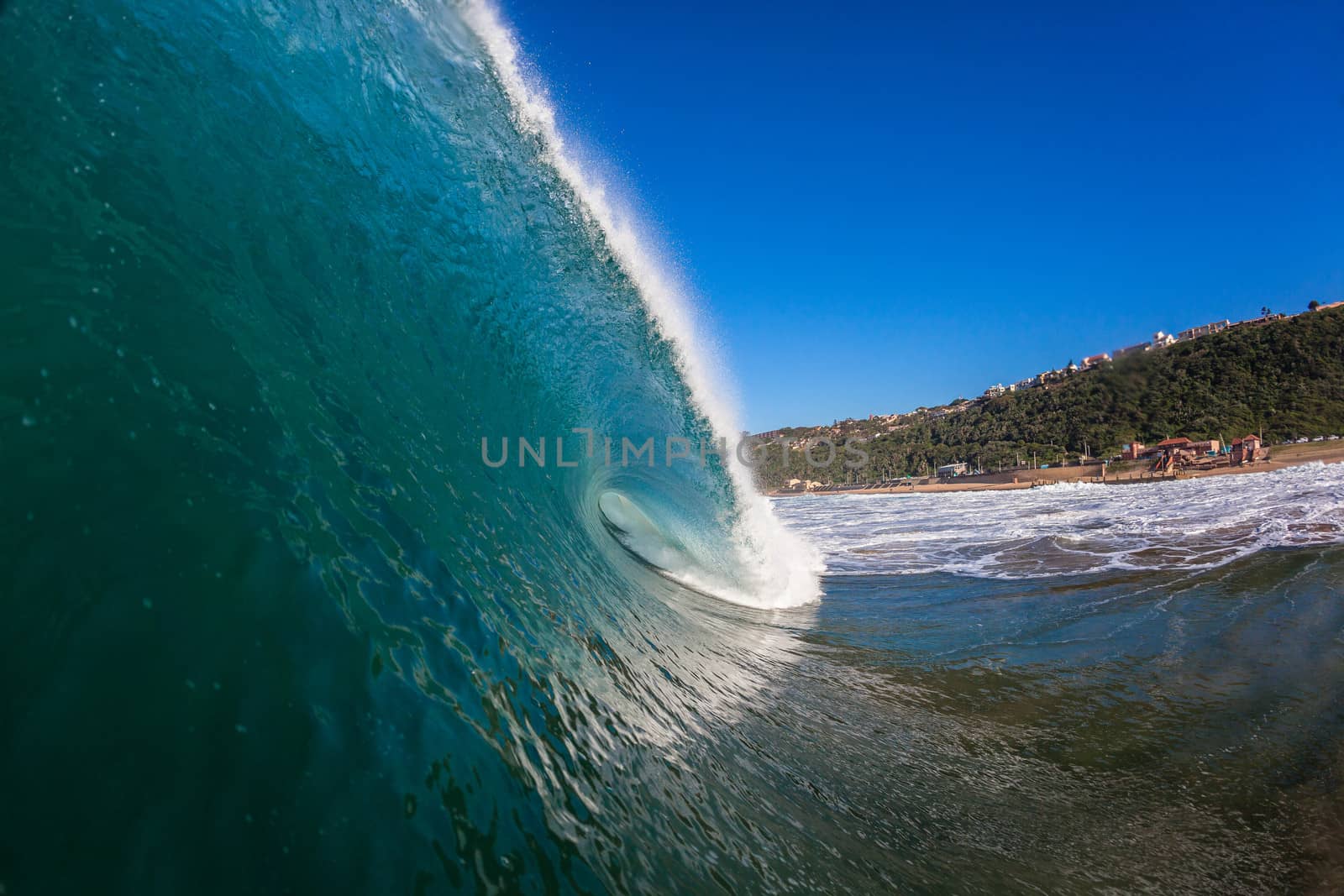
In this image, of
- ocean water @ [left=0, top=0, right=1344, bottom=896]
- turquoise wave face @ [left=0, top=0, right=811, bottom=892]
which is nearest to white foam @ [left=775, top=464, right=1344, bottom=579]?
ocean water @ [left=0, top=0, right=1344, bottom=896]

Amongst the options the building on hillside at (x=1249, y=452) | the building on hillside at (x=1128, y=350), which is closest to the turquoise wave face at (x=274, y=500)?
the building on hillside at (x=1128, y=350)

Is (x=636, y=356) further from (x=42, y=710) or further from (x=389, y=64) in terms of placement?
(x=42, y=710)

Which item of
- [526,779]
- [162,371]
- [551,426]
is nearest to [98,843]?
[526,779]

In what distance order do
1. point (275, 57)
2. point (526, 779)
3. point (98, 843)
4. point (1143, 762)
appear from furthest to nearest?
point (275, 57)
point (1143, 762)
point (526, 779)
point (98, 843)

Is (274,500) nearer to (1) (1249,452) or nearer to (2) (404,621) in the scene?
(2) (404,621)

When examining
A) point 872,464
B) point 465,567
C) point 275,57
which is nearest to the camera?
point 465,567

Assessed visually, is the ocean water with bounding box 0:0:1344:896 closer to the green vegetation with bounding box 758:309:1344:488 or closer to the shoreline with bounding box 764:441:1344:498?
the green vegetation with bounding box 758:309:1344:488
